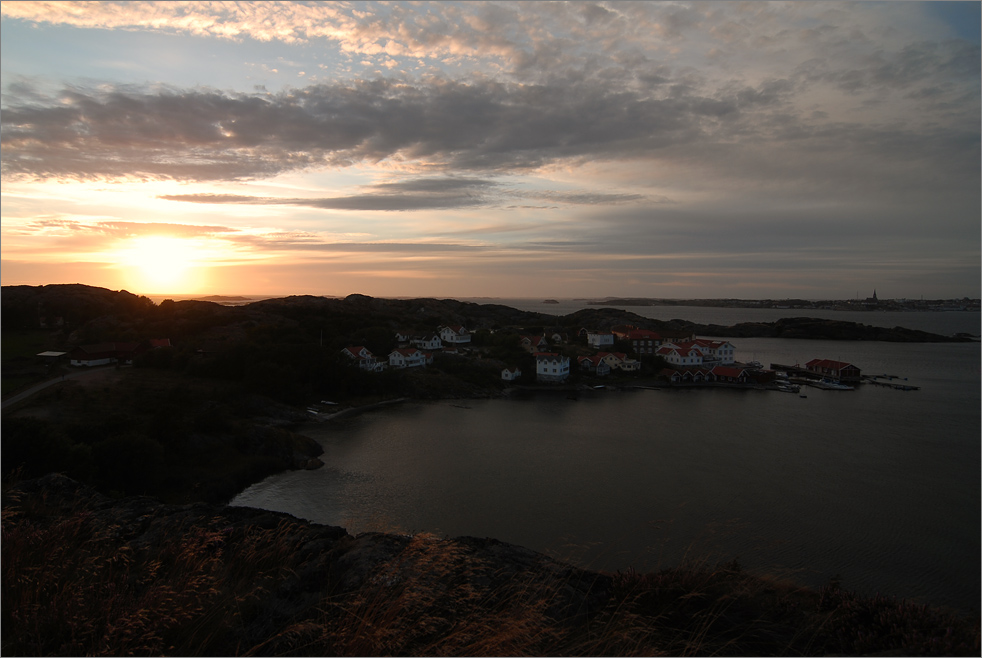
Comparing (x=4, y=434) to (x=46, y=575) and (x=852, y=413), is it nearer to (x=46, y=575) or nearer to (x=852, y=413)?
(x=46, y=575)

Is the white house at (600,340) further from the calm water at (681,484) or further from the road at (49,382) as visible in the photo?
the road at (49,382)

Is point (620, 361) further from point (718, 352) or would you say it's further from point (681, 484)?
point (681, 484)

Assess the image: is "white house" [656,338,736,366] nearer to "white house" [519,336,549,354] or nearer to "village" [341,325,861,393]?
"village" [341,325,861,393]

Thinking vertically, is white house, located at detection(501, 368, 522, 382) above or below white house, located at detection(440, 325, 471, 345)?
below

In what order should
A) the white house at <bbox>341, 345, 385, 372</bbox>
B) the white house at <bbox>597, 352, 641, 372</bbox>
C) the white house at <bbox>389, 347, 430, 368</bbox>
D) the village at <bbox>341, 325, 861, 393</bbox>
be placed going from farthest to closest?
the white house at <bbox>597, 352, 641, 372</bbox> → the village at <bbox>341, 325, 861, 393</bbox> → the white house at <bbox>389, 347, 430, 368</bbox> → the white house at <bbox>341, 345, 385, 372</bbox>

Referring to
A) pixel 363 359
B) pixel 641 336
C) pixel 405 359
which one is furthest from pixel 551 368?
pixel 641 336

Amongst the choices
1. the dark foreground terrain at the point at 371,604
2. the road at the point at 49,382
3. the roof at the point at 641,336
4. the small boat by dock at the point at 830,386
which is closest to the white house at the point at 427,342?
the roof at the point at 641,336

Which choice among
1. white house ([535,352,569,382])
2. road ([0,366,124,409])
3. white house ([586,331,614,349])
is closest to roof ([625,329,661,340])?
white house ([586,331,614,349])
